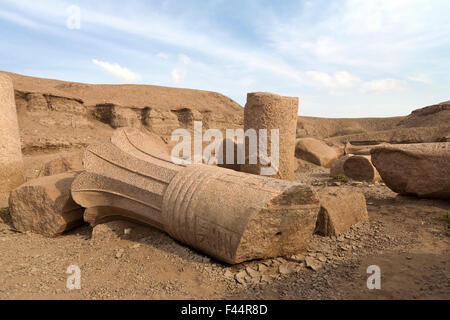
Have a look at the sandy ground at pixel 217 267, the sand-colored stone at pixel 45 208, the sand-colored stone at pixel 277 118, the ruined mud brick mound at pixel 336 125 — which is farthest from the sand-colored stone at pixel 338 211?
the ruined mud brick mound at pixel 336 125

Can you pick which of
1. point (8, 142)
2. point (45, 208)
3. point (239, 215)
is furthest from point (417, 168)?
point (8, 142)

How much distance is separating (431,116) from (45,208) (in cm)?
1689

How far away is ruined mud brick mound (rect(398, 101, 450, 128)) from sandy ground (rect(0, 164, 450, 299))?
525 inches

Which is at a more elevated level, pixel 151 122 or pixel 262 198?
pixel 151 122

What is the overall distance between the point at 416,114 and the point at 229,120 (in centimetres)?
1011

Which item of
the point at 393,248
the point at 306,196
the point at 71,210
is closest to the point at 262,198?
the point at 306,196

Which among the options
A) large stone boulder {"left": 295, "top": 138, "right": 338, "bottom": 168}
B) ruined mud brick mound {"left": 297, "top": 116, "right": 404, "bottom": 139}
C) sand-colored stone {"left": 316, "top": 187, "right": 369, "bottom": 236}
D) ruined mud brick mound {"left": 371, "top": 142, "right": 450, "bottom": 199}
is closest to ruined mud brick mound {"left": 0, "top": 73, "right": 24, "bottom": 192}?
sand-colored stone {"left": 316, "top": 187, "right": 369, "bottom": 236}

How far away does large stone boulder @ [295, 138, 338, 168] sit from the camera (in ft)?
27.3

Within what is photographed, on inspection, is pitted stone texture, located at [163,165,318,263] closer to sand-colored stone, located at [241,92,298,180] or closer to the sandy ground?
the sandy ground

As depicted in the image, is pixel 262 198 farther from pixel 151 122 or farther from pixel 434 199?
pixel 151 122

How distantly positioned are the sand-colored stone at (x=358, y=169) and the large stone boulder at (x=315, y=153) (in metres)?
2.15

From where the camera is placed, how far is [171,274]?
2.22 m

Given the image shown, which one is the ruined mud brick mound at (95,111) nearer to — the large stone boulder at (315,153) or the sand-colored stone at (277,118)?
the sand-colored stone at (277,118)

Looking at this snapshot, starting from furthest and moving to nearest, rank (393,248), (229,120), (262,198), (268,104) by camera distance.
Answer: (229,120) < (268,104) < (393,248) < (262,198)
